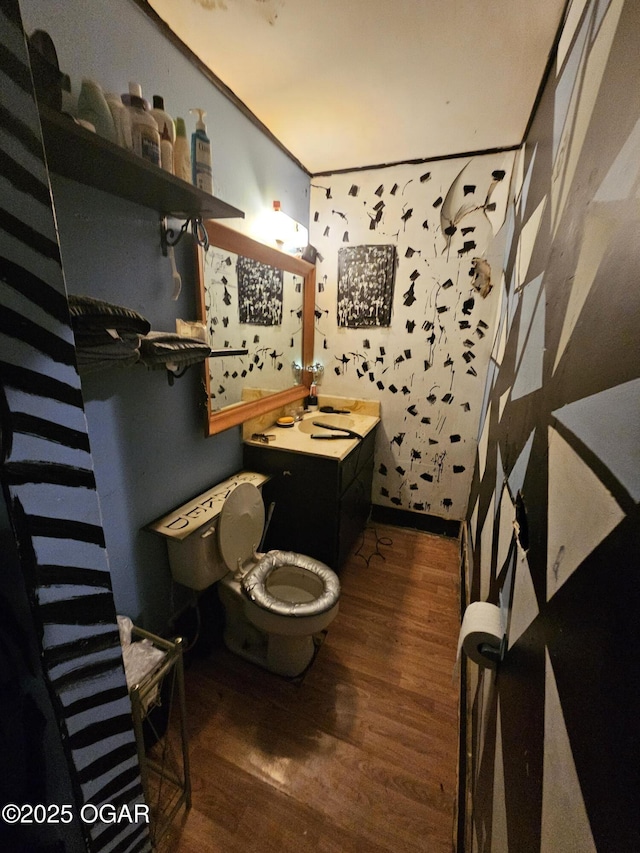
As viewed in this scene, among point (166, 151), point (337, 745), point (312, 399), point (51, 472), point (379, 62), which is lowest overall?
point (337, 745)

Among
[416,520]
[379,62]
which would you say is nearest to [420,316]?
[379,62]

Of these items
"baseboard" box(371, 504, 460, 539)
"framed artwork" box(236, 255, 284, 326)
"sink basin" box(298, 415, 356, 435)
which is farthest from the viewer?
"baseboard" box(371, 504, 460, 539)

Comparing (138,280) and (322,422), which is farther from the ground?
(138,280)

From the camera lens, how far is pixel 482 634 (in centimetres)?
81

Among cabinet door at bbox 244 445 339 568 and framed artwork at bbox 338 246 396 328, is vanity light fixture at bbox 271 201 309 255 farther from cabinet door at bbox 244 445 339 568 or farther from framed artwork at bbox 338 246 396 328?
cabinet door at bbox 244 445 339 568

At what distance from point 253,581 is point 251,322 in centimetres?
132

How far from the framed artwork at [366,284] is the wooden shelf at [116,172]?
4.08 ft

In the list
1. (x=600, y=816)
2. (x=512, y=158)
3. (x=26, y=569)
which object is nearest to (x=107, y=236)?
(x=26, y=569)

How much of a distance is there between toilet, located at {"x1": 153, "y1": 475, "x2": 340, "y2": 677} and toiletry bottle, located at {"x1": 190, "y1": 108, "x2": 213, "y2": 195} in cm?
117

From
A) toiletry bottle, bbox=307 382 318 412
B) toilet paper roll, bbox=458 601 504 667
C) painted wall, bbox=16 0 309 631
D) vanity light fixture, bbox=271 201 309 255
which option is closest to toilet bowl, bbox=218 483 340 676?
painted wall, bbox=16 0 309 631

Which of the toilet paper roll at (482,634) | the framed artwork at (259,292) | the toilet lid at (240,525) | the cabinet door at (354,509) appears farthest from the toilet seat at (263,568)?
the framed artwork at (259,292)

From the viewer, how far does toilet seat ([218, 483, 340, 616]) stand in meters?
1.36

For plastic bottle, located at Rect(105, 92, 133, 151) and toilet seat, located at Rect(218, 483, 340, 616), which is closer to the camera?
plastic bottle, located at Rect(105, 92, 133, 151)

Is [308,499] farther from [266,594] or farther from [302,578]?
[266,594]
